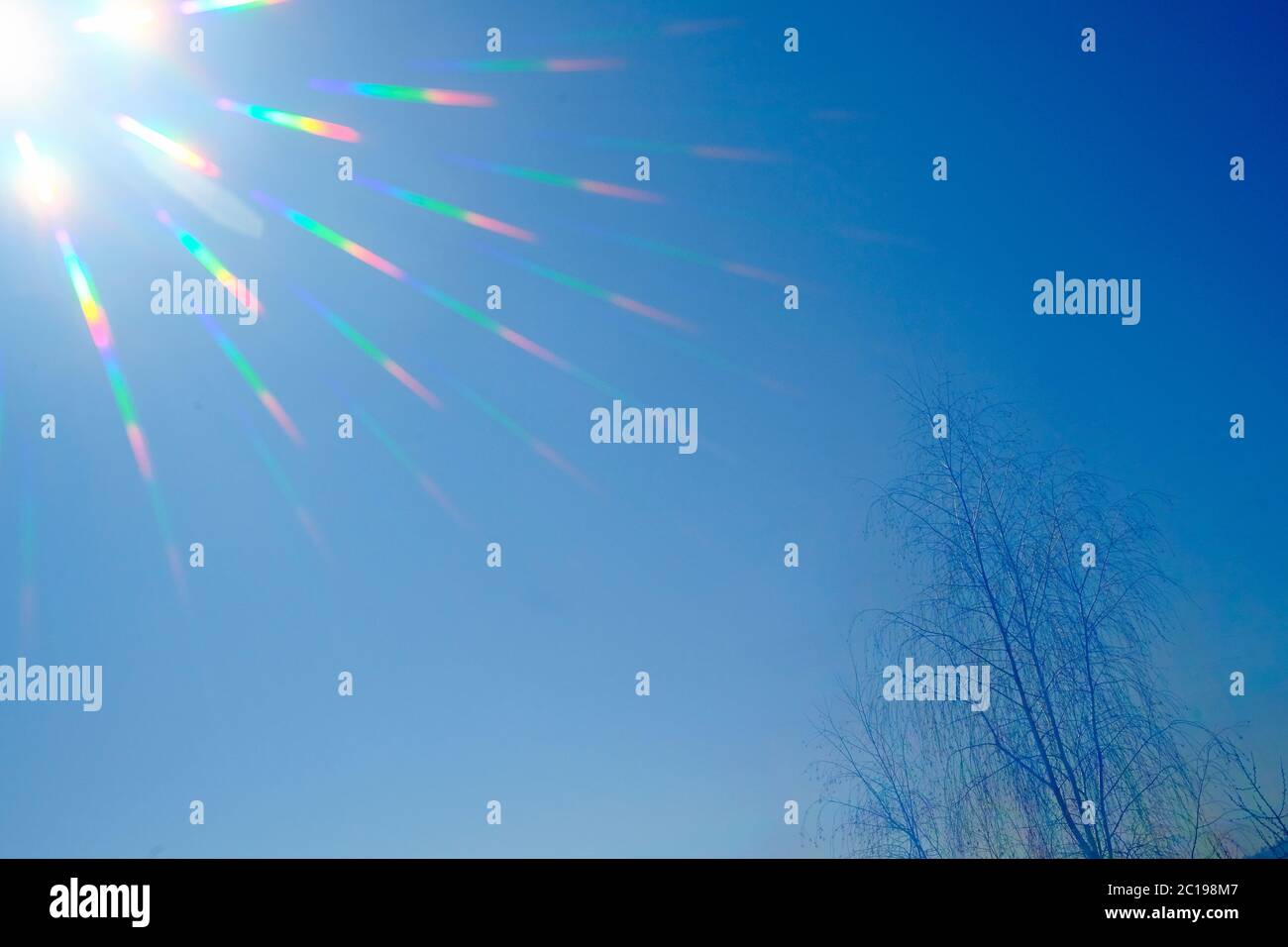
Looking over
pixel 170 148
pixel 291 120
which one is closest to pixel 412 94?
pixel 291 120

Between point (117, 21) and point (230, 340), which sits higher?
point (117, 21)

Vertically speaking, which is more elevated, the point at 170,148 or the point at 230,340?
the point at 170,148

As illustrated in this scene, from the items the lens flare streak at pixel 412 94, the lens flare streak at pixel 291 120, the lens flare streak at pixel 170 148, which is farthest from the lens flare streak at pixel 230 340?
the lens flare streak at pixel 412 94

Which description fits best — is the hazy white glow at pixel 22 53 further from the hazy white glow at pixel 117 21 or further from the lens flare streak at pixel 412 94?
the lens flare streak at pixel 412 94

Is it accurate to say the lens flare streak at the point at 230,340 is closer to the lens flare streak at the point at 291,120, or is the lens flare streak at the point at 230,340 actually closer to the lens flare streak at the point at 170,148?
the lens flare streak at the point at 170,148

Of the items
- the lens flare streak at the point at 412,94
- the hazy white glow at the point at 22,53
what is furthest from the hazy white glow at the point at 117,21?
the lens flare streak at the point at 412,94

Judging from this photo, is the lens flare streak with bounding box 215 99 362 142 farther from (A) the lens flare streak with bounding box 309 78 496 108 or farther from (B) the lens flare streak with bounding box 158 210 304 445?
(B) the lens flare streak with bounding box 158 210 304 445

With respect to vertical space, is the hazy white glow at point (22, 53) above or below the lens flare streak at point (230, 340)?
above

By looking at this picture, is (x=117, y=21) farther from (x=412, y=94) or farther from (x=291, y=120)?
(x=412, y=94)

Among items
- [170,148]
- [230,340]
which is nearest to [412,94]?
[170,148]

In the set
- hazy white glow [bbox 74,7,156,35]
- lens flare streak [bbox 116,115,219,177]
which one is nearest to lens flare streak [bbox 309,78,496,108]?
lens flare streak [bbox 116,115,219,177]

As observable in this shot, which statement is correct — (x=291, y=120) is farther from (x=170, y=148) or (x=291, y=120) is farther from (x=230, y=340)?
(x=230, y=340)

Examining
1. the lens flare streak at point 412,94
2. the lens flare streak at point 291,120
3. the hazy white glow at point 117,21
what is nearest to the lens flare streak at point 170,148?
the lens flare streak at point 291,120

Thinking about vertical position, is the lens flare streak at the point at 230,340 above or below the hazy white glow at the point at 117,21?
below
